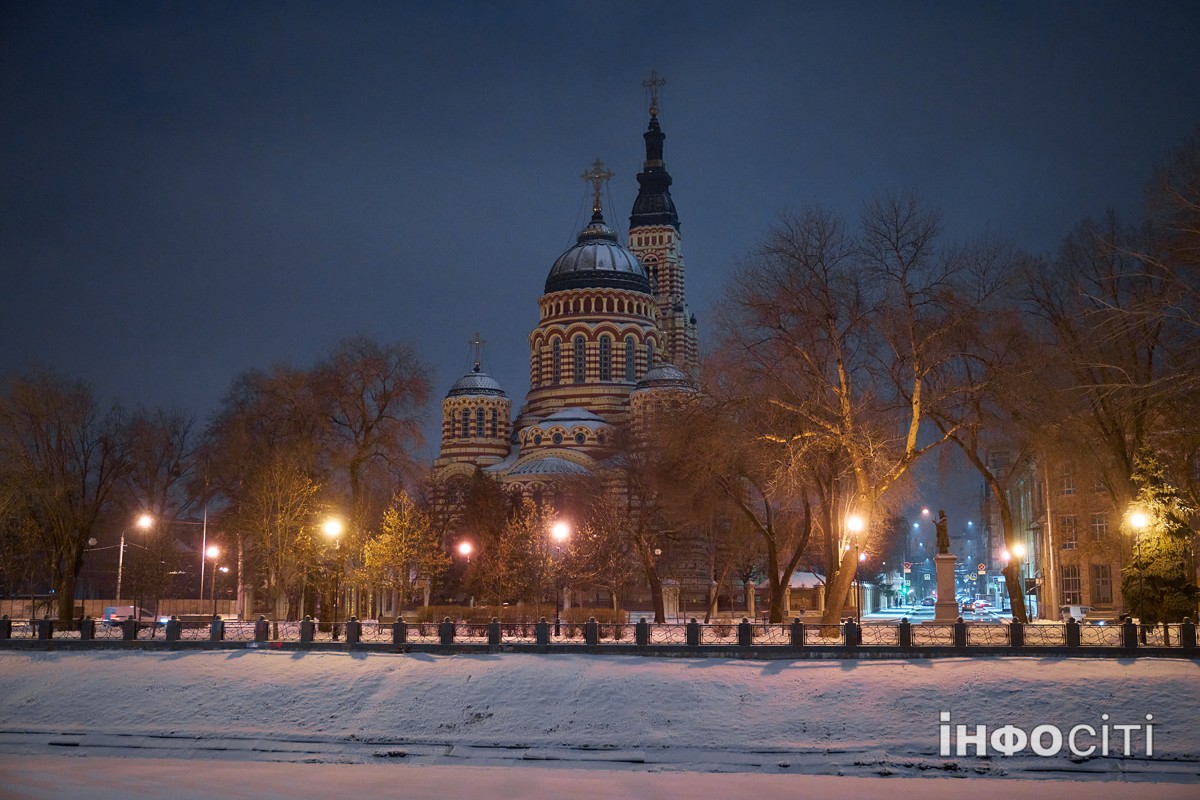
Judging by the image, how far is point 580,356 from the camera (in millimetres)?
92812

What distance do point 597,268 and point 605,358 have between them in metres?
7.52

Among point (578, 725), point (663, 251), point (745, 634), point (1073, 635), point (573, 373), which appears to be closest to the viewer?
point (578, 725)

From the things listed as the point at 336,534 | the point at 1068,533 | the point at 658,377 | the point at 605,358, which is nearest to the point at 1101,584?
the point at 1068,533

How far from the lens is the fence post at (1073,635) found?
2739cm

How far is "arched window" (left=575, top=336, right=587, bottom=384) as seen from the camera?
3642 inches

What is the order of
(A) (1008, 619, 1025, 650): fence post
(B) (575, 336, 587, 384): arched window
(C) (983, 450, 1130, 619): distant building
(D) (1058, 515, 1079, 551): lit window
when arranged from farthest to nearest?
1. (B) (575, 336, 587, 384): arched window
2. (D) (1058, 515, 1079, 551): lit window
3. (C) (983, 450, 1130, 619): distant building
4. (A) (1008, 619, 1025, 650): fence post

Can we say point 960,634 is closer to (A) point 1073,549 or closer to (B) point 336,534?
(B) point 336,534

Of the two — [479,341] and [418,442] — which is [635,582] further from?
[479,341]

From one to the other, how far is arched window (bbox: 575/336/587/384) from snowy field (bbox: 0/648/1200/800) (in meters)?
63.2

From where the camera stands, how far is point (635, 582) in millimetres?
65812

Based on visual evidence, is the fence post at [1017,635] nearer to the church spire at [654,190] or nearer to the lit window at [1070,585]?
the lit window at [1070,585]

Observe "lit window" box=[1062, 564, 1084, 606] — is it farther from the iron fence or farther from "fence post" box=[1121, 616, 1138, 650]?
"fence post" box=[1121, 616, 1138, 650]

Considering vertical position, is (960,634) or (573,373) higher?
(573,373)

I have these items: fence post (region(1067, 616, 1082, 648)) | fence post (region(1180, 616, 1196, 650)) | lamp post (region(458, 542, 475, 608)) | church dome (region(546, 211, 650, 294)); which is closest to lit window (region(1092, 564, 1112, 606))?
fence post (region(1180, 616, 1196, 650))
